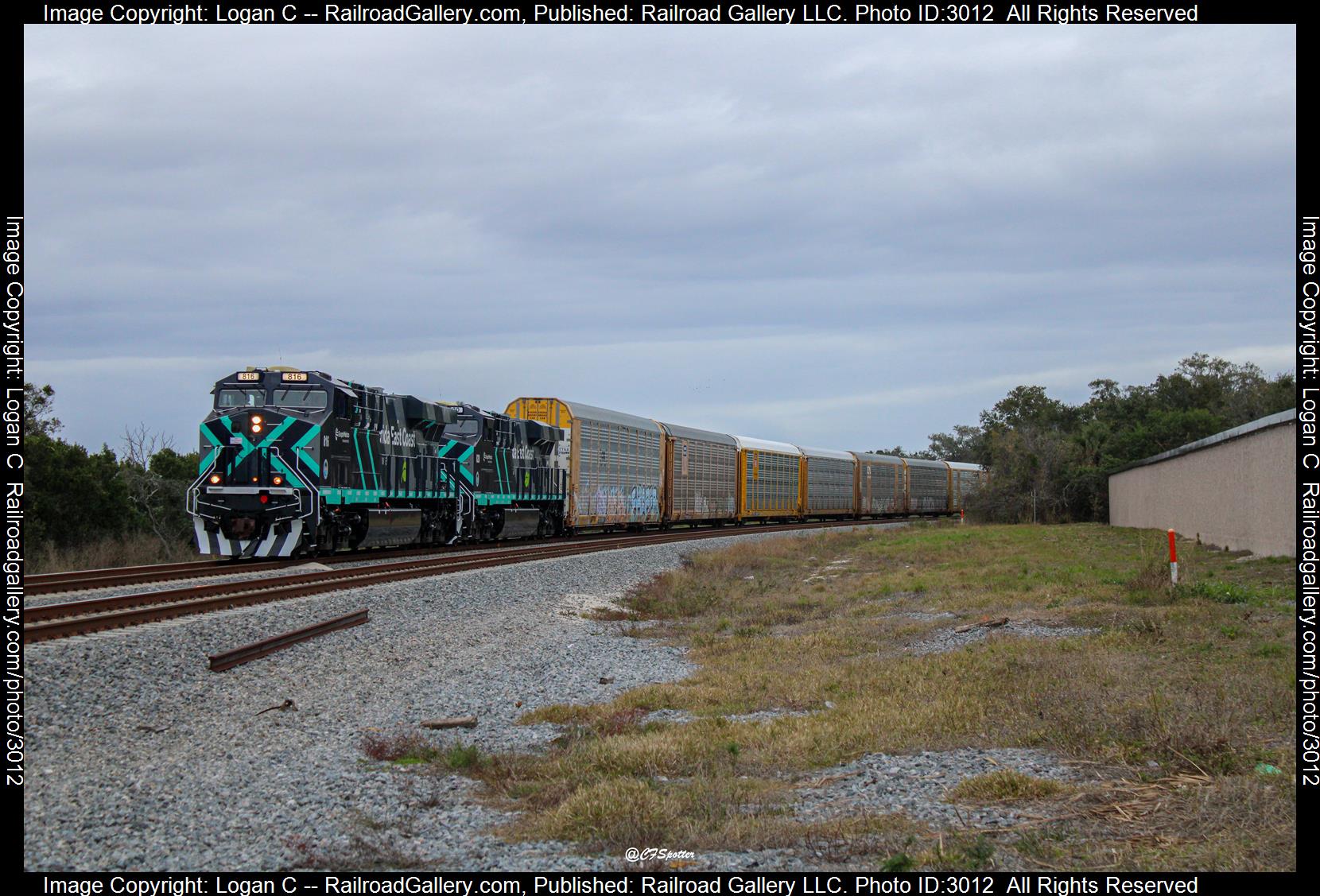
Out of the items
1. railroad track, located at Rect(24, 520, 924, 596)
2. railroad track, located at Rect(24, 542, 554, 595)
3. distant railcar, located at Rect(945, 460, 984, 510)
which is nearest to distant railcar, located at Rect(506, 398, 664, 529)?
railroad track, located at Rect(24, 520, 924, 596)

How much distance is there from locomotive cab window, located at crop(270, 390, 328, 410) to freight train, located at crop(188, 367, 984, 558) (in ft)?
0.07

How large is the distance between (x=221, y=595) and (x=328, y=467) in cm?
585

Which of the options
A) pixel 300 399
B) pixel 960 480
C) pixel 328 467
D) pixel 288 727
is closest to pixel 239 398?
pixel 300 399

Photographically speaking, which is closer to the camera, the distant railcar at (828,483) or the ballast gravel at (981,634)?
the ballast gravel at (981,634)

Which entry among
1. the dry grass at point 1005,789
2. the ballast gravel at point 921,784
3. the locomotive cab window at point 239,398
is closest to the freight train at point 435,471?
the locomotive cab window at point 239,398

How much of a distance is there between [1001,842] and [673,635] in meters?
9.55

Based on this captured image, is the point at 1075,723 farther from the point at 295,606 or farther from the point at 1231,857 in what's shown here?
the point at 295,606

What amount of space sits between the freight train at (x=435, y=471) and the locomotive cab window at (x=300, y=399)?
0.07 ft

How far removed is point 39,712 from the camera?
7293 mm

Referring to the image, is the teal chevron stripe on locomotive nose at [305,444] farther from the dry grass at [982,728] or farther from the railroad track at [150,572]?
the dry grass at [982,728]

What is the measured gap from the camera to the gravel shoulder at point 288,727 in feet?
17.3

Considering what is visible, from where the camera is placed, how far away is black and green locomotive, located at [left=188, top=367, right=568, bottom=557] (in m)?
18.8

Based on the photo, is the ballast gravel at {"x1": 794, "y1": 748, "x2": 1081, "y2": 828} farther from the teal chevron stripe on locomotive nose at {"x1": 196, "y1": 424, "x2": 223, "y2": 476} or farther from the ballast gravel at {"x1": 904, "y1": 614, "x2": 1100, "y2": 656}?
the teal chevron stripe on locomotive nose at {"x1": 196, "y1": 424, "x2": 223, "y2": 476}
